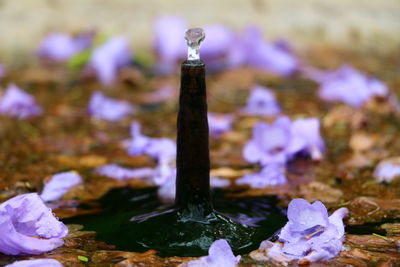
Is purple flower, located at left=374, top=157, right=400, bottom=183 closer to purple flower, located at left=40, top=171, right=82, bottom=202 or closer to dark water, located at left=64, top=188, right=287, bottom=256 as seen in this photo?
dark water, located at left=64, top=188, right=287, bottom=256

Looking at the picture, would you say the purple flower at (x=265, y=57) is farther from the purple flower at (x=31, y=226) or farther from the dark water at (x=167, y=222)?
the purple flower at (x=31, y=226)

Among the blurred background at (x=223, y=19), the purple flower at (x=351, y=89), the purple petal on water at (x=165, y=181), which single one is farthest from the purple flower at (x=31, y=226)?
the blurred background at (x=223, y=19)

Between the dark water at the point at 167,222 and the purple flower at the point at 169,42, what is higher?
the purple flower at the point at 169,42

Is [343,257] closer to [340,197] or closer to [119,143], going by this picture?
[340,197]

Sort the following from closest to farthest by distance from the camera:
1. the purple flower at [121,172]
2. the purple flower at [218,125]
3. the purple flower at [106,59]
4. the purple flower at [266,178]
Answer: the purple flower at [266,178] < the purple flower at [121,172] < the purple flower at [218,125] < the purple flower at [106,59]

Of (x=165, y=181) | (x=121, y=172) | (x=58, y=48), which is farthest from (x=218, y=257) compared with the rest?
(x=58, y=48)

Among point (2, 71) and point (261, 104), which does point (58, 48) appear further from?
point (261, 104)
